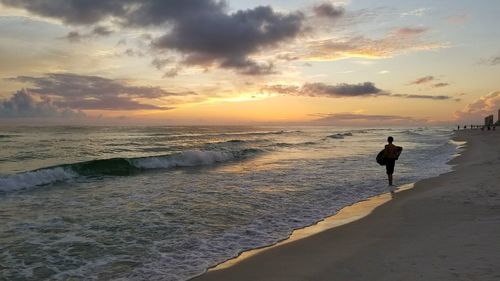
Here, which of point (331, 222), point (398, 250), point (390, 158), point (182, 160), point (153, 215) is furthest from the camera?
point (182, 160)

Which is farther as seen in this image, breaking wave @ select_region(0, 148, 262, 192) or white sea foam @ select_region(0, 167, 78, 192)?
breaking wave @ select_region(0, 148, 262, 192)

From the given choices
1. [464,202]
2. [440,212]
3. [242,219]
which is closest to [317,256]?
[242,219]

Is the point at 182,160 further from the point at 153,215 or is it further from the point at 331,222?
the point at 331,222

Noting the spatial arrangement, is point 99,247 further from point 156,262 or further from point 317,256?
point 317,256

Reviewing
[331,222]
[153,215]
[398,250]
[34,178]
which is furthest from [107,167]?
[398,250]

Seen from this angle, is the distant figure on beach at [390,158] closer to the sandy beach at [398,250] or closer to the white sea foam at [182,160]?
the sandy beach at [398,250]

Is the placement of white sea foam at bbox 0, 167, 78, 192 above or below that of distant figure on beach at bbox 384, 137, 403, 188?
below

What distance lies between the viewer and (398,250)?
20.1ft

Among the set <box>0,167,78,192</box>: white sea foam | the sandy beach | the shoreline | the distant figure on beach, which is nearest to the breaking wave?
<box>0,167,78,192</box>: white sea foam

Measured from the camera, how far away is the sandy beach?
16.8ft

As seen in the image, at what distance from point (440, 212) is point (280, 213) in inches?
151

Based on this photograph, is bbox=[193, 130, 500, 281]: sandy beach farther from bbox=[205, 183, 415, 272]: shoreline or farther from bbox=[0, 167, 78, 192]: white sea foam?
bbox=[0, 167, 78, 192]: white sea foam

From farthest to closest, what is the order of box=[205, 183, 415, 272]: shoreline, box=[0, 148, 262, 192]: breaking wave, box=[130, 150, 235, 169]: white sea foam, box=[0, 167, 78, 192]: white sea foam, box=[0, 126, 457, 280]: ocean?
box=[130, 150, 235, 169]: white sea foam < box=[0, 148, 262, 192]: breaking wave < box=[0, 167, 78, 192]: white sea foam < box=[205, 183, 415, 272]: shoreline < box=[0, 126, 457, 280]: ocean

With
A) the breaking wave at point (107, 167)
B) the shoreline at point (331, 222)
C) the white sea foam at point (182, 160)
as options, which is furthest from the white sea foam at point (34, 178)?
the shoreline at point (331, 222)
